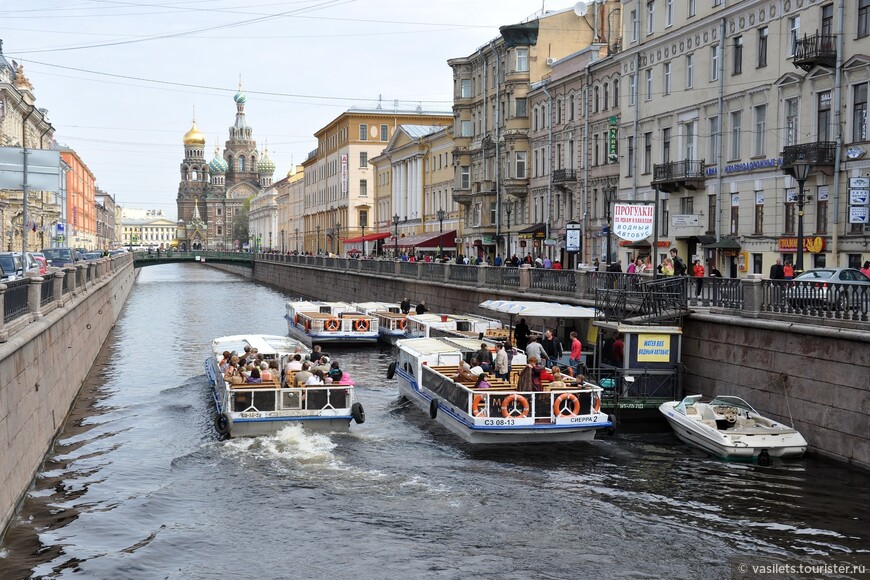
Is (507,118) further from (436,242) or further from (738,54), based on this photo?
(738,54)

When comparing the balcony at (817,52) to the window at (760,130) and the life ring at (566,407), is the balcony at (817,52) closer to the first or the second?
the window at (760,130)

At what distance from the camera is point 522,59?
6438 cm

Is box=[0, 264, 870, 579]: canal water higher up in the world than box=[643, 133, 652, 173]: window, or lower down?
lower down

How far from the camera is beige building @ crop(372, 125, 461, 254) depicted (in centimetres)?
7931

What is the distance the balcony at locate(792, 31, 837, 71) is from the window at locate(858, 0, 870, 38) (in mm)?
951

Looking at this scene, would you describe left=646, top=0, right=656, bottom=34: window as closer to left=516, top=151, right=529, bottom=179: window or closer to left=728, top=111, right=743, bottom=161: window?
left=728, top=111, right=743, bottom=161: window

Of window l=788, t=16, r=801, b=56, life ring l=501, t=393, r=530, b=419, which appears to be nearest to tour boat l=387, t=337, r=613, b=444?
life ring l=501, t=393, r=530, b=419

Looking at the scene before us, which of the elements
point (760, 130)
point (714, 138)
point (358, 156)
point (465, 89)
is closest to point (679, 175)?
point (714, 138)

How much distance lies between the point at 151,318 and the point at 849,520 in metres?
53.6

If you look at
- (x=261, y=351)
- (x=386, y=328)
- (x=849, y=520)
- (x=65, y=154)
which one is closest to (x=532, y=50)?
(x=386, y=328)

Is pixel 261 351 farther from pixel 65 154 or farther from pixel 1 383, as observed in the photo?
pixel 65 154

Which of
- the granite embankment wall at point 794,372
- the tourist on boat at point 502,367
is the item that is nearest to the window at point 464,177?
the granite embankment wall at point 794,372

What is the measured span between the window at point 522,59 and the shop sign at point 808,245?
31163 millimetres

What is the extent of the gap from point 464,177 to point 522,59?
40.9 ft
